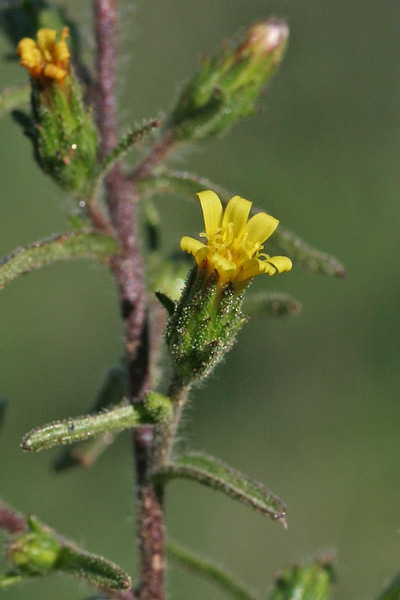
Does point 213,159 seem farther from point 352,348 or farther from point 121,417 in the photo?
point 121,417

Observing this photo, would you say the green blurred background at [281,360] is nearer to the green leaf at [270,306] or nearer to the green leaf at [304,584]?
the green leaf at [304,584]

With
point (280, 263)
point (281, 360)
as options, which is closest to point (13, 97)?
point (280, 263)

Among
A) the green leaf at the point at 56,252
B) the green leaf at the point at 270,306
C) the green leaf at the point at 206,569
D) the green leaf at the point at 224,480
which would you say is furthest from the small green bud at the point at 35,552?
the green leaf at the point at 270,306

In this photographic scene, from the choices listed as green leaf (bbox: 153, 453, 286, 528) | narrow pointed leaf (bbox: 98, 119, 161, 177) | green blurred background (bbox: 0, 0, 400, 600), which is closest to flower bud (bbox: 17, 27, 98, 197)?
narrow pointed leaf (bbox: 98, 119, 161, 177)

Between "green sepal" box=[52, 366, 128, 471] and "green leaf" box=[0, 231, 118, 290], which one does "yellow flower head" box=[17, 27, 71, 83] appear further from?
"green sepal" box=[52, 366, 128, 471]

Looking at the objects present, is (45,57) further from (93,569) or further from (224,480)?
(93,569)

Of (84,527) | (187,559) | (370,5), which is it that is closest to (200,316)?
(187,559)
